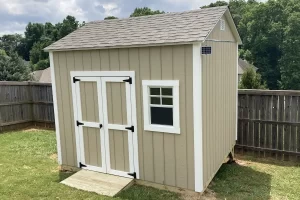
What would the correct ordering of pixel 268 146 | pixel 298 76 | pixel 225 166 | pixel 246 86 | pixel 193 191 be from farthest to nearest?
pixel 298 76
pixel 246 86
pixel 268 146
pixel 225 166
pixel 193 191

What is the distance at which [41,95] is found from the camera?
10.5 meters

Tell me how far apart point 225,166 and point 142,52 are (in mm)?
3377

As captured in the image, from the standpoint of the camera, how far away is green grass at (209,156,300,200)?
5148 mm

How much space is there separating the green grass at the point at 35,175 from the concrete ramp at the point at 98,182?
0.39ft

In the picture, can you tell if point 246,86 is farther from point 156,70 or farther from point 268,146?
point 156,70

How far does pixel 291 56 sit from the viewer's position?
32.4m

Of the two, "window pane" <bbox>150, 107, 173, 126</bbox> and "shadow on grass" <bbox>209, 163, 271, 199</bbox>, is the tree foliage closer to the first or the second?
"shadow on grass" <bbox>209, 163, 271, 199</bbox>

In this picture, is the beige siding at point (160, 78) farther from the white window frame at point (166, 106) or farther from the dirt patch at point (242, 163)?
the dirt patch at point (242, 163)

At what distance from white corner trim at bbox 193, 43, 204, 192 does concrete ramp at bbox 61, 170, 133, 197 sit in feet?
4.42

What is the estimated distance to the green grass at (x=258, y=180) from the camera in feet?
16.9

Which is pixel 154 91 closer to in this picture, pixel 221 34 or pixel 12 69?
pixel 221 34

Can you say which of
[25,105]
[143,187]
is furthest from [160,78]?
[25,105]

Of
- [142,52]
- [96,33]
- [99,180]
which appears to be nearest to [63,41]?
[96,33]

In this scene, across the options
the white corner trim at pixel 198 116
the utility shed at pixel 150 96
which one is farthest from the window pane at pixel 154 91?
the white corner trim at pixel 198 116
